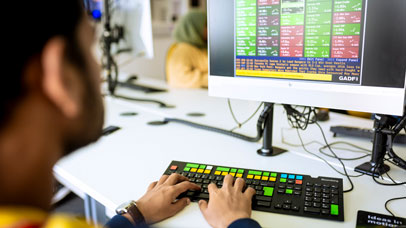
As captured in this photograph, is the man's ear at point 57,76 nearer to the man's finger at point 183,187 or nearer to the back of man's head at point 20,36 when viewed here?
the back of man's head at point 20,36

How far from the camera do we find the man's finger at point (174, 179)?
3.08 ft

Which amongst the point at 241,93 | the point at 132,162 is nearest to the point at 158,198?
the point at 132,162

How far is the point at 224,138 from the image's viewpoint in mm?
1365

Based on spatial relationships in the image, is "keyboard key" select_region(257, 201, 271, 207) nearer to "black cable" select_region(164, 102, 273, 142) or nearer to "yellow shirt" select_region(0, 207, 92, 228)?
"black cable" select_region(164, 102, 273, 142)

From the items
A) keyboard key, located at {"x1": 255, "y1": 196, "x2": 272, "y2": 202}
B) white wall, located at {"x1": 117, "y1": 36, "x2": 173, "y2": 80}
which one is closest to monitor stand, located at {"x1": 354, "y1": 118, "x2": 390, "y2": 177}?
keyboard key, located at {"x1": 255, "y1": 196, "x2": 272, "y2": 202}

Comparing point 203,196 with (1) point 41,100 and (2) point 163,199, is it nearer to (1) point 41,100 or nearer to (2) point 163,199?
(2) point 163,199

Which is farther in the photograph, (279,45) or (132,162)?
(132,162)

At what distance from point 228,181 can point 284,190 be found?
14 cm

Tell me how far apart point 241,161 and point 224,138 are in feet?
0.76

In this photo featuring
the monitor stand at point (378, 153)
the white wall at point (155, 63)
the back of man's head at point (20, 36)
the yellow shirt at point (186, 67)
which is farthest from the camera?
the white wall at point (155, 63)

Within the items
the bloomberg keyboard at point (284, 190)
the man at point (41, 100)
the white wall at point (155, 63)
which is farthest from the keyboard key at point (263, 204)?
the white wall at point (155, 63)

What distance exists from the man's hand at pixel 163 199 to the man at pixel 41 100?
35cm

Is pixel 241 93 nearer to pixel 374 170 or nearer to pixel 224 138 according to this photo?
pixel 224 138

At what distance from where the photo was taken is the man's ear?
45 centimetres
